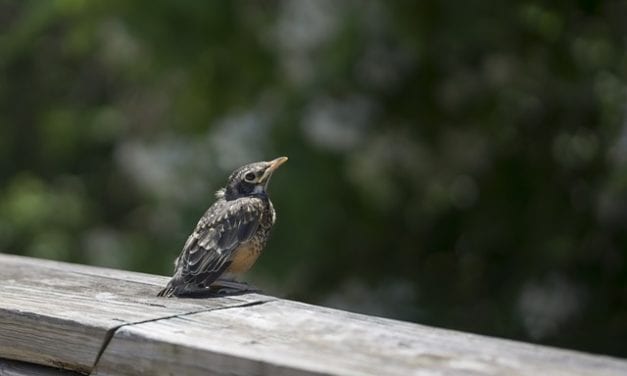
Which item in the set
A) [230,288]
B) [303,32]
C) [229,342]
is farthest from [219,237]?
→ [303,32]

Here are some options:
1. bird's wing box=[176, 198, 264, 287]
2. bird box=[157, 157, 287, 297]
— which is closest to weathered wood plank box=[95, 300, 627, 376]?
bird box=[157, 157, 287, 297]

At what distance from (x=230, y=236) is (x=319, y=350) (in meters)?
1.35

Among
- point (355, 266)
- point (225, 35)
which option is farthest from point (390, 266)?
point (225, 35)

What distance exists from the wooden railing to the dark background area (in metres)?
3.38

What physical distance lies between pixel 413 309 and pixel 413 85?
1199 mm

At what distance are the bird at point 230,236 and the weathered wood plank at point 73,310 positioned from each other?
0.39 feet

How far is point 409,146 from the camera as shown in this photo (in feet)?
22.6

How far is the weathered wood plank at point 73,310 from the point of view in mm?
2432

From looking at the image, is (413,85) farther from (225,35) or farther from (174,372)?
(174,372)

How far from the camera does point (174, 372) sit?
2.25 meters

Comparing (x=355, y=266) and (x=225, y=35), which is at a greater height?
(x=225, y=35)

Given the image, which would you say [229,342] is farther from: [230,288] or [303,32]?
[303,32]

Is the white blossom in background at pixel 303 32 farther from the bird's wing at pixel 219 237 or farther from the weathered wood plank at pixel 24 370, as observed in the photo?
the weathered wood plank at pixel 24 370

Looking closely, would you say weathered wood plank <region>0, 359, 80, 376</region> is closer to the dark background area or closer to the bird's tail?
the bird's tail
